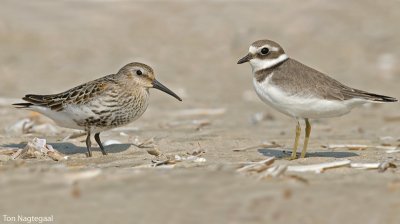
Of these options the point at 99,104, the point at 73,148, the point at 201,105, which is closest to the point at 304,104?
the point at 99,104

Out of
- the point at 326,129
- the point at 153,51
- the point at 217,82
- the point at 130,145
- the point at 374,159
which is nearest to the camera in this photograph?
the point at 374,159

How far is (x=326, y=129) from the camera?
11.6 meters

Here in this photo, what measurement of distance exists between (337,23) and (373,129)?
8228 mm

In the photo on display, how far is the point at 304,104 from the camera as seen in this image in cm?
802

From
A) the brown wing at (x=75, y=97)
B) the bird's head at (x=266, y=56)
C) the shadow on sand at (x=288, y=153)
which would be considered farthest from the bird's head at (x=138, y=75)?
the shadow on sand at (x=288, y=153)

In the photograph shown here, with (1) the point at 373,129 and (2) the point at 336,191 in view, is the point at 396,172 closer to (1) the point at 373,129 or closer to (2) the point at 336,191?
(2) the point at 336,191

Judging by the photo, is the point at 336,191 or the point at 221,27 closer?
the point at 336,191

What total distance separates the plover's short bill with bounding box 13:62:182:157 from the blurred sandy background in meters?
0.43

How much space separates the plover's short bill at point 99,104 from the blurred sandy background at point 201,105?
1.42ft

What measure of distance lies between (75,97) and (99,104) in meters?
0.36

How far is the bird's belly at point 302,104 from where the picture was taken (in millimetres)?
8008

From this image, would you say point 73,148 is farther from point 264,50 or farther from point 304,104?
point 304,104

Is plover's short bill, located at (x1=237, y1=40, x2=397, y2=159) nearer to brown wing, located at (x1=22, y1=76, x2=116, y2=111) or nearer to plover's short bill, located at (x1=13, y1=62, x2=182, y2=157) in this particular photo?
plover's short bill, located at (x1=13, y1=62, x2=182, y2=157)

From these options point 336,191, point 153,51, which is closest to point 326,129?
point 336,191
